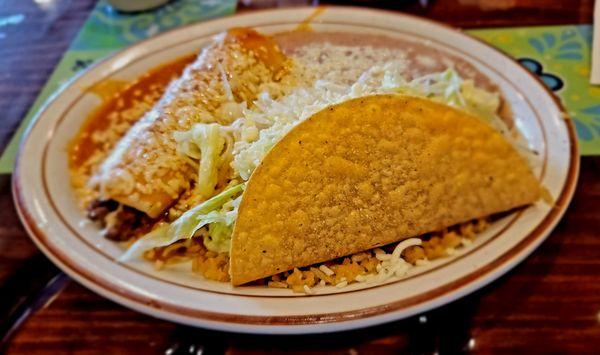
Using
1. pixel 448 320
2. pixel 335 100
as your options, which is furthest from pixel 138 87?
pixel 448 320

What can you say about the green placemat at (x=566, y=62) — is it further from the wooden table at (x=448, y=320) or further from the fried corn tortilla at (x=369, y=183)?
the fried corn tortilla at (x=369, y=183)

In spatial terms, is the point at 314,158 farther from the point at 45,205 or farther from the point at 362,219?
the point at 45,205

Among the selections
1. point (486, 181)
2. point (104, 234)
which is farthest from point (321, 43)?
point (104, 234)

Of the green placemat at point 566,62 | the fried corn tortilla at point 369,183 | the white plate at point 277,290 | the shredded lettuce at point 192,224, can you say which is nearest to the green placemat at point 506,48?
the green placemat at point 566,62

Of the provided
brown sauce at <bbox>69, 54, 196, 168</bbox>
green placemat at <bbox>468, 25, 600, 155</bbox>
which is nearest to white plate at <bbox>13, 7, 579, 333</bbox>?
brown sauce at <bbox>69, 54, 196, 168</bbox>

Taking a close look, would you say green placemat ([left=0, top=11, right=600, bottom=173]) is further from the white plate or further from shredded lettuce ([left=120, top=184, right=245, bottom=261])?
shredded lettuce ([left=120, top=184, right=245, bottom=261])

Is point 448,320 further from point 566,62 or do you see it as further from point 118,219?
point 566,62

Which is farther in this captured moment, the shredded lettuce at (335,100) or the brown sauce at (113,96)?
the brown sauce at (113,96)

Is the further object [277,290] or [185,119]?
[185,119]
